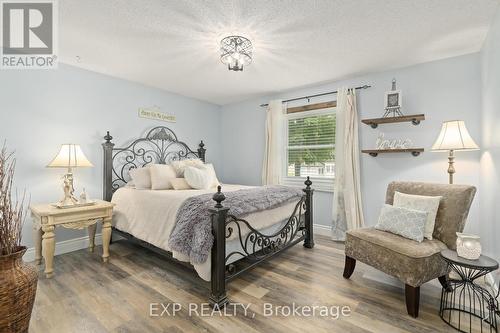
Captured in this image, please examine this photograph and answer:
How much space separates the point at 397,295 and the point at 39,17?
397cm

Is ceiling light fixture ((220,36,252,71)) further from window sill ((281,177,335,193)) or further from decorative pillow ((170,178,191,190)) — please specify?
window sill ((281,177,335,193))

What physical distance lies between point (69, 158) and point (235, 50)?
219cm

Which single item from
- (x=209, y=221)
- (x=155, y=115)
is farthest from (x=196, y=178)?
(x=155, y=115)

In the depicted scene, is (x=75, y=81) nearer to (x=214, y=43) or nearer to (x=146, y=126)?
(x=146, y=126)

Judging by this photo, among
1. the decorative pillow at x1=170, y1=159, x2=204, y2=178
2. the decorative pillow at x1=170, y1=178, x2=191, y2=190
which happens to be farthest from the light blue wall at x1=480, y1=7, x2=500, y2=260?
the decorative pillow at x1=170, y1=159, x2=204, y2=178

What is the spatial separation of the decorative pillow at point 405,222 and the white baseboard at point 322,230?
61.4 inches

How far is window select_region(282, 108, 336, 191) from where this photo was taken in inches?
150

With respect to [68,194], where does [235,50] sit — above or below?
above

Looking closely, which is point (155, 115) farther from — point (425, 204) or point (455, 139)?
point (455, 139)

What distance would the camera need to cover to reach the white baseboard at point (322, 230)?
12.3ft

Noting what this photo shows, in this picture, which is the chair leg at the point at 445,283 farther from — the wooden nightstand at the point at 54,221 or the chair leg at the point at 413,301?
the wooden nightstand at the point at 54,221

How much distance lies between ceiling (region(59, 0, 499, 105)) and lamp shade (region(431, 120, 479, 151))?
35.0 inches

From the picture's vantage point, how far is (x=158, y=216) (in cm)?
245

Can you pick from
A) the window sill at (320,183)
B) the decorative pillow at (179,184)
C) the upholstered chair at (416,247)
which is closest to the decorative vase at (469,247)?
the upholstered chair at (416,247)
